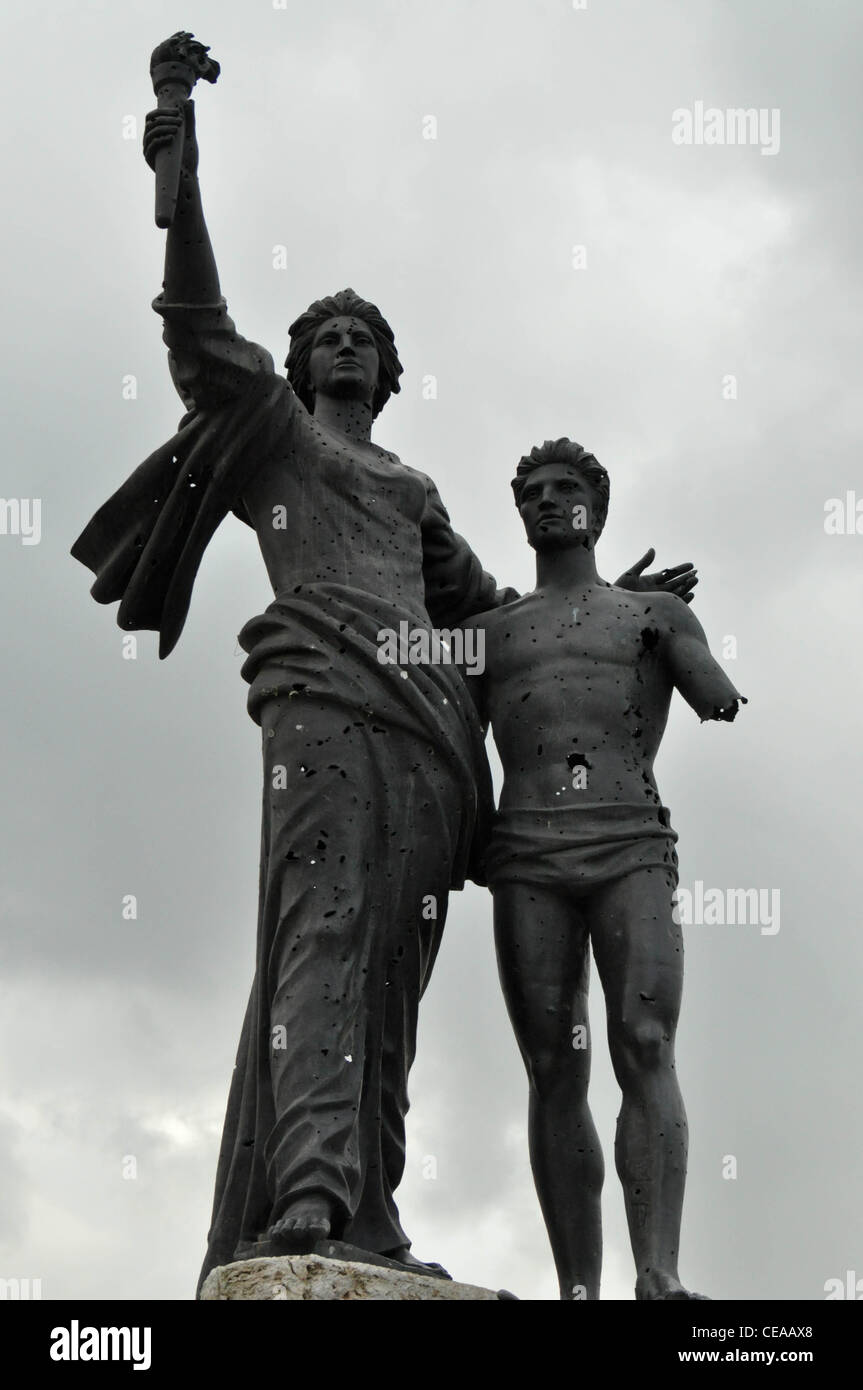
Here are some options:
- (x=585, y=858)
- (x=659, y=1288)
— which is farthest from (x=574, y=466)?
(x=659, y=1288)

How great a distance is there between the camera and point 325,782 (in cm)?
1079

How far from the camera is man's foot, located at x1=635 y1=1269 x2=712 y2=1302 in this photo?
10133 millimetres

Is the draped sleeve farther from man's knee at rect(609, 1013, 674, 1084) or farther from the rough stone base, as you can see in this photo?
the rough stone base

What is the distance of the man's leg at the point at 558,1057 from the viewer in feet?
35.8

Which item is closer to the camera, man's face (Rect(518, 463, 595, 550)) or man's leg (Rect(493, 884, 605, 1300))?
man's leg (Rect(493, 884, 605, 1300))

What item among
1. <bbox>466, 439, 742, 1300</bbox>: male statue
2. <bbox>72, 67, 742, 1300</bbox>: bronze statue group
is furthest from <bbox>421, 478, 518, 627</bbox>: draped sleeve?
<bbox>466, 439, 742, 1300</bbox>: male statue

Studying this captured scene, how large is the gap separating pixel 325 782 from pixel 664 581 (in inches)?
109

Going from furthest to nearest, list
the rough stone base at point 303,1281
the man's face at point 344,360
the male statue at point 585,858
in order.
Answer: the man's face at point 344,360 → the male statue at point 585,858 → the rough stone base at point 303,1281

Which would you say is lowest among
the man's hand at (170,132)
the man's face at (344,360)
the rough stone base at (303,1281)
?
the rough stone base at (303,1281)

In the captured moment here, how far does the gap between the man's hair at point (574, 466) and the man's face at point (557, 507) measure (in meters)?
0.03

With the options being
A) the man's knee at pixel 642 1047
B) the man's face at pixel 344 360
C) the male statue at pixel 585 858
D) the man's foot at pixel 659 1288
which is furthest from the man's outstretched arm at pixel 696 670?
the man's foot at pixel 659 1288

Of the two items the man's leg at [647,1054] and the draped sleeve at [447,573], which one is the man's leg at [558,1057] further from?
the draped sleeve at [447,573]

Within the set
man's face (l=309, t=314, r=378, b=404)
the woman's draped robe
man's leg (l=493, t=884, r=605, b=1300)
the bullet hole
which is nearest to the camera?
the woman's draped robe

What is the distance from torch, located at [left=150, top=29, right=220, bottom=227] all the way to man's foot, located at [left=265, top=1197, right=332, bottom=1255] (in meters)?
4.42
